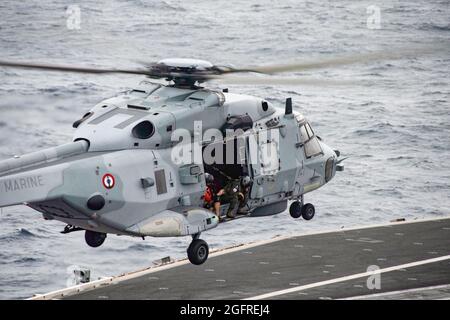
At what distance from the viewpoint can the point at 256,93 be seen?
84.1m

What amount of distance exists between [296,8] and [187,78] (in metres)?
93.6

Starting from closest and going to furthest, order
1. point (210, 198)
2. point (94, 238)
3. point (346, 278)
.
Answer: point (94, 238) → point (210, 198) → point (346, 278)

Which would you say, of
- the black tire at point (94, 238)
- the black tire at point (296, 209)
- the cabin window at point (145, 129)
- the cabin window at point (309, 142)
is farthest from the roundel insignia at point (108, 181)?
the black tire at point (296, 209)

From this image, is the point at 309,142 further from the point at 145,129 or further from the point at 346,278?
the point at 145,129

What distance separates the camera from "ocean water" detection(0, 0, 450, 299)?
199ft

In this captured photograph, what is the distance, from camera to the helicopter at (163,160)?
33094 millimetres

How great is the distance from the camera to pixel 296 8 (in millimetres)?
128875

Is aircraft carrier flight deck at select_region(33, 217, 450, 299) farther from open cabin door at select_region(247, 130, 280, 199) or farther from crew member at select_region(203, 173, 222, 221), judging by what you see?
crew member at select_region(203, 173, 222, 221)

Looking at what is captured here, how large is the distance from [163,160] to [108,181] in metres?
2.26

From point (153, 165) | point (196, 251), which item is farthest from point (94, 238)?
point (153, 165)

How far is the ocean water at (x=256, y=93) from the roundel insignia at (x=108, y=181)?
13.7 ft

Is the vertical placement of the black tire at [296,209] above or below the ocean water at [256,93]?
above

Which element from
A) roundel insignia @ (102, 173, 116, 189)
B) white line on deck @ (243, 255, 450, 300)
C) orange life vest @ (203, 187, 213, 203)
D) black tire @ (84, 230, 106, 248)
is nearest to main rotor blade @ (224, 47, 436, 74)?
orange life vest @ (203, 187, 213, 203)

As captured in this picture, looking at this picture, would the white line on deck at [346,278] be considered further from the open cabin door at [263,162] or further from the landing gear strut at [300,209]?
the open cabin door at [263,162]
